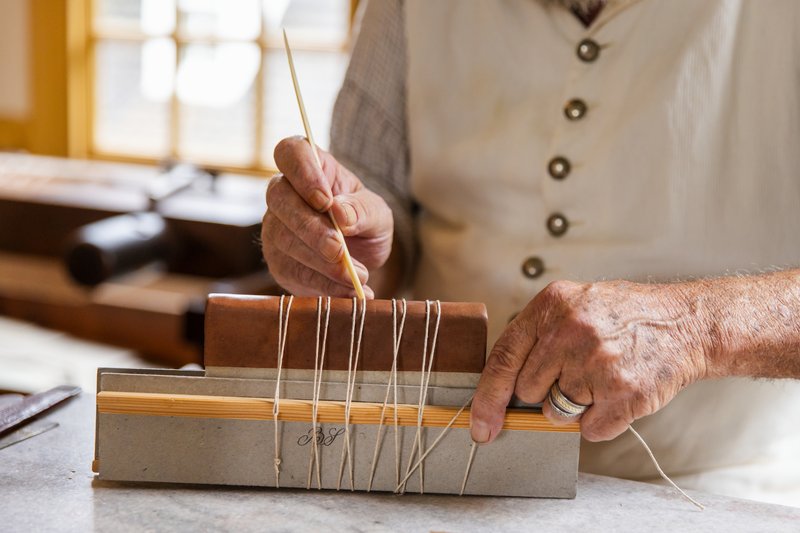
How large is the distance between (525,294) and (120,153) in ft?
8.99

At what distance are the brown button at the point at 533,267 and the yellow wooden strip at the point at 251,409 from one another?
1.65ft

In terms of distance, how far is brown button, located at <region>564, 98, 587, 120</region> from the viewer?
1.37m

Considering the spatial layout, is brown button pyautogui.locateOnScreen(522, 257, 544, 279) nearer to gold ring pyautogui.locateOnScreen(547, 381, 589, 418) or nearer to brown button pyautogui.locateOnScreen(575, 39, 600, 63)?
brown button pyautogui.locateOnScreen(575, 39, 600, 63)

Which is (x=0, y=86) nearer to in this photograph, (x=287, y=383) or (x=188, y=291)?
(x=188, y=291)

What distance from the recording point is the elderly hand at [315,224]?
108cm

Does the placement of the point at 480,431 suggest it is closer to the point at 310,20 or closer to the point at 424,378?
the point at 424,378

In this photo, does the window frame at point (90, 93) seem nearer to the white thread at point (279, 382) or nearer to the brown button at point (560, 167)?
the brown button at point (560, 167)

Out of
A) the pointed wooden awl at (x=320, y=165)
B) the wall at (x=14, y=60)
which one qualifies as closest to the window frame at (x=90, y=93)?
the wall at (x=14, y=60)

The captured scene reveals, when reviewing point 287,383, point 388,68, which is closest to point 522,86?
point 388,68

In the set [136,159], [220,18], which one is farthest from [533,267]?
[136,159]

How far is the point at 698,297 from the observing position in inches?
39.0

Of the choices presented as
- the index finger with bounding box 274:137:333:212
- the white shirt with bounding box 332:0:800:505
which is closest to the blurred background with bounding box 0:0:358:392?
the white shirt with bounding box 332:0:800:505

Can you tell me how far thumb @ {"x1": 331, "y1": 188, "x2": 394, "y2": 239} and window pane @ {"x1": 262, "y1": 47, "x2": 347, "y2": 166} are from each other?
2.18m

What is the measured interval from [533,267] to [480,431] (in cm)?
52
